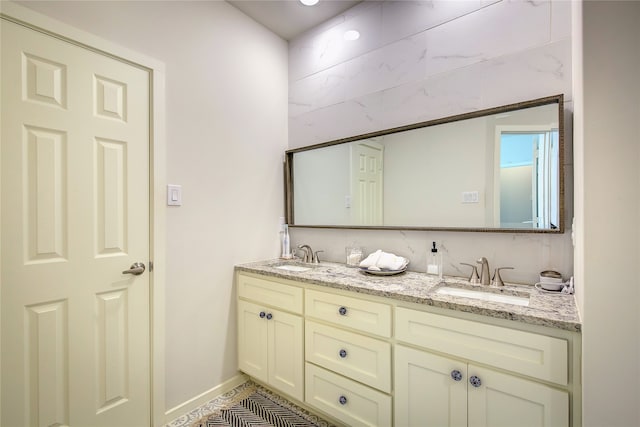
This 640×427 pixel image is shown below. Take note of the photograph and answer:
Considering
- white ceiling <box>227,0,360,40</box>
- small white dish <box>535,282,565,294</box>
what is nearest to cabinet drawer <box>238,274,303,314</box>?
small white dish <box>535,282,565,294</box>

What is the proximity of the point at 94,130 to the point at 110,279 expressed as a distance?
749 mm

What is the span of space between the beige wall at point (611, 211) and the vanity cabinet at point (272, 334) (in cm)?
127

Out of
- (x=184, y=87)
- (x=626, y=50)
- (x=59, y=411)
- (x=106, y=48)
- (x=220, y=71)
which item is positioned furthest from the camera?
(x=220, y=71)

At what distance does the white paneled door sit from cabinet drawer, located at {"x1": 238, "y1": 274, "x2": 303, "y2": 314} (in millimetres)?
600

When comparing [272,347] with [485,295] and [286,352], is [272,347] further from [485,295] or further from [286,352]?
[485,295]

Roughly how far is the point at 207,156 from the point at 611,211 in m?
1.94

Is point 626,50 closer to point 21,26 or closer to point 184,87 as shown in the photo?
point 184,87

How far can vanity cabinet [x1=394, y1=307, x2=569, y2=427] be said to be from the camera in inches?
40.8

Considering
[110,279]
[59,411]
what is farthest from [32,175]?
[59,411]

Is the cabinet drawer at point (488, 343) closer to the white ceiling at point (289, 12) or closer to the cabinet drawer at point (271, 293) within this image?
the cabinet drawer at point (271, 293)

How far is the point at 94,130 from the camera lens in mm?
1459

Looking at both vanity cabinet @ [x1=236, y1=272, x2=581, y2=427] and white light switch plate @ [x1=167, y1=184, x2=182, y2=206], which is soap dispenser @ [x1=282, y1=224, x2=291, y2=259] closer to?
vanity cabinet @ [x1=236, y1=272, x2=581, y2=427]

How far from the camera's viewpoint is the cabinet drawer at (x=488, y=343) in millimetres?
1025

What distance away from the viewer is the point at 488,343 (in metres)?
1.15
